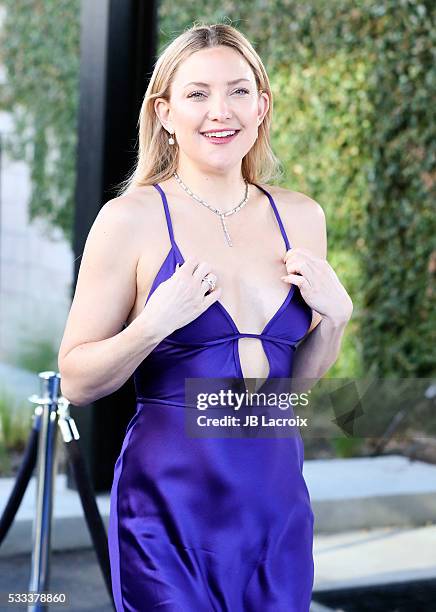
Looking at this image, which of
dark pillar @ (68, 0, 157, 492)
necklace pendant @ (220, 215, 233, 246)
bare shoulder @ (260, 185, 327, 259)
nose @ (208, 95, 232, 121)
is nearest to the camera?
nose @ (208, 95, 232, 121)

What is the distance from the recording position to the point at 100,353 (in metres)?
2.21

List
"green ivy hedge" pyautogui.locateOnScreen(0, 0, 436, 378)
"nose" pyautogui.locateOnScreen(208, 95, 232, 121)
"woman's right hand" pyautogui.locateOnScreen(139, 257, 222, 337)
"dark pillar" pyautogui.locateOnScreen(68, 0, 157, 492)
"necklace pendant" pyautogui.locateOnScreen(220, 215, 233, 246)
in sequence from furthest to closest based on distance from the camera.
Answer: "green ivy hedge" pyautogui.locateOnScreen(0, 0, 436, 378), "dark pillar" pyautogui.locateOnScreen(68, 0, 157, 492), "necklace pendant" pyautogui.locateOnScreen(220, 215, 233, 246), "nose" pyautogui.locateOnScreen(208, 95, 232, 121), "woman's right hand" pyautogui.locateOnScreen(139, 257, 222, 337)

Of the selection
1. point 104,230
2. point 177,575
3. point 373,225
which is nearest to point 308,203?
point 104,230

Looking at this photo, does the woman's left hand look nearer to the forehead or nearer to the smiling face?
the smiling face

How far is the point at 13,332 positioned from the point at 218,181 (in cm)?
540

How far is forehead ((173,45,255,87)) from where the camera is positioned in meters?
2.29

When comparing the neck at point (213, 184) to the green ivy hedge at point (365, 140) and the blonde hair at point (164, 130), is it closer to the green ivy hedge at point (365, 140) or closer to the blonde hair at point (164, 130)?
the blonde hair at point (164, 130)

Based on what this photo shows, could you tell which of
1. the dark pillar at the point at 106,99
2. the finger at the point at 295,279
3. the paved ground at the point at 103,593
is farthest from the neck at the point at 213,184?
the dark pillar at the point at 106,99

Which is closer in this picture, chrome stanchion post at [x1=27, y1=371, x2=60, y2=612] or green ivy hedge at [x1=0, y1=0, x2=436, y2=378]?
chrome stanchion post at [x1=27, y1=371, x2=60, y2=612]

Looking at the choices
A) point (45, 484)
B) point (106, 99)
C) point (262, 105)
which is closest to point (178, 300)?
point (262, 105)

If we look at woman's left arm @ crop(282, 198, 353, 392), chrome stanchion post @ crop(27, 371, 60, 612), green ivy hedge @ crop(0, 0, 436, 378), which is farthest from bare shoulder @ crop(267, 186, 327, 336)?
green ivy hedge @ crop(0, 0, 436, 378)

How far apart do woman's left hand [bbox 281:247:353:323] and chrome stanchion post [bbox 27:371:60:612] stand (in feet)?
4.37

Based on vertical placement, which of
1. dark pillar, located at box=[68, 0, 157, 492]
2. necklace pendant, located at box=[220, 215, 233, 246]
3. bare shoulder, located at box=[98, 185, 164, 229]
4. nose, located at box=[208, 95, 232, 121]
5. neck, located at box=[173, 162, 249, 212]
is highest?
dark pillar, located at box=[68, 0, 157, 492]

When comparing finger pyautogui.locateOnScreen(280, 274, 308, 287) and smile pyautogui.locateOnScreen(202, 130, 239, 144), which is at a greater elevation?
smile pyautogui.locateOnScreen(202, 130, 239, 144)
